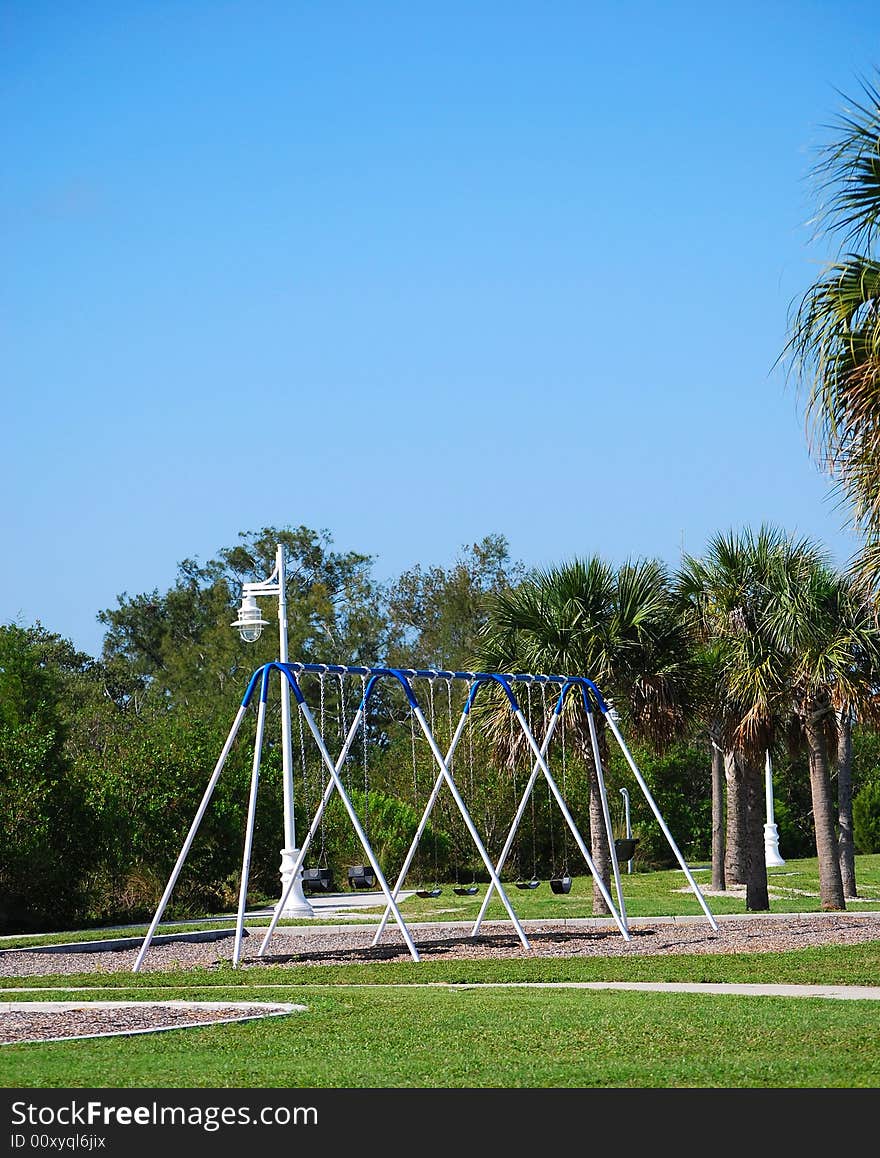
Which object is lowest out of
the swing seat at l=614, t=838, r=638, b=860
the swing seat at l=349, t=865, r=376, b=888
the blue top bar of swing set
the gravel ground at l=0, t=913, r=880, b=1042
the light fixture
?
the gravel ground at l=0, t=913, r=880, b=1042

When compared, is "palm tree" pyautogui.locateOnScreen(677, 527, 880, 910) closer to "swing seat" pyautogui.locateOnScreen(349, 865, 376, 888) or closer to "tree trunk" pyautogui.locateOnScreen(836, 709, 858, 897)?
"tree trunk" pyautogui.locateOnScreen(836, 709, 858, 897)

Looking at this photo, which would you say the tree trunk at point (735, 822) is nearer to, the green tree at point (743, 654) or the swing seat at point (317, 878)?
the green tree at point (743, 654)

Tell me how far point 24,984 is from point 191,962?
2.03 metres

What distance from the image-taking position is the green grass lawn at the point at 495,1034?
303 inches

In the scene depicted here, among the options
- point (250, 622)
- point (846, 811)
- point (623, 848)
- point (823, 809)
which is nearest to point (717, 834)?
point (846, 811)

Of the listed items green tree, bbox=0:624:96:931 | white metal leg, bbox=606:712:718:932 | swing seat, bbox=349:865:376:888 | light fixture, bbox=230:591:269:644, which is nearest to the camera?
white metal leg, bbox=606:712:718:932

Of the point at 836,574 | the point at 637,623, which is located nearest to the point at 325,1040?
the point at 637,623

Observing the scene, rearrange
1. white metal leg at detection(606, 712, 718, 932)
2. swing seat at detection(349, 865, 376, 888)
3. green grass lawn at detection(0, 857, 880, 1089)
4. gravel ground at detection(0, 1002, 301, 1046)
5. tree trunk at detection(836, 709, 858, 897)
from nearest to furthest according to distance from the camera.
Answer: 1. green grass lawn at detection(0, 857, 880, 1089)
2. gravel ground at detection(0, 1002, 301, 1046)
3. white metal leg at detection(606, 712, 718, 932)
4. swing seat at detection(349, 865, 376, 888)
5. tree trunk at detection(836, 709, 858, 897)

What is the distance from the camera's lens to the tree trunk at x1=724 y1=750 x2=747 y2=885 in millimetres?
20625

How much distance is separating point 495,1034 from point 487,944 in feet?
25.9

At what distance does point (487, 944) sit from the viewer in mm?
16984

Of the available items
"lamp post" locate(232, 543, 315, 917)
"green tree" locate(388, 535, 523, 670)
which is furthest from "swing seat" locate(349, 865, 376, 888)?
"green tree" locate(388, 535, 523, 670)

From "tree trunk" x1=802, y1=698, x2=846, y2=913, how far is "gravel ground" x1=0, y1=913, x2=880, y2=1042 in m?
0.96
